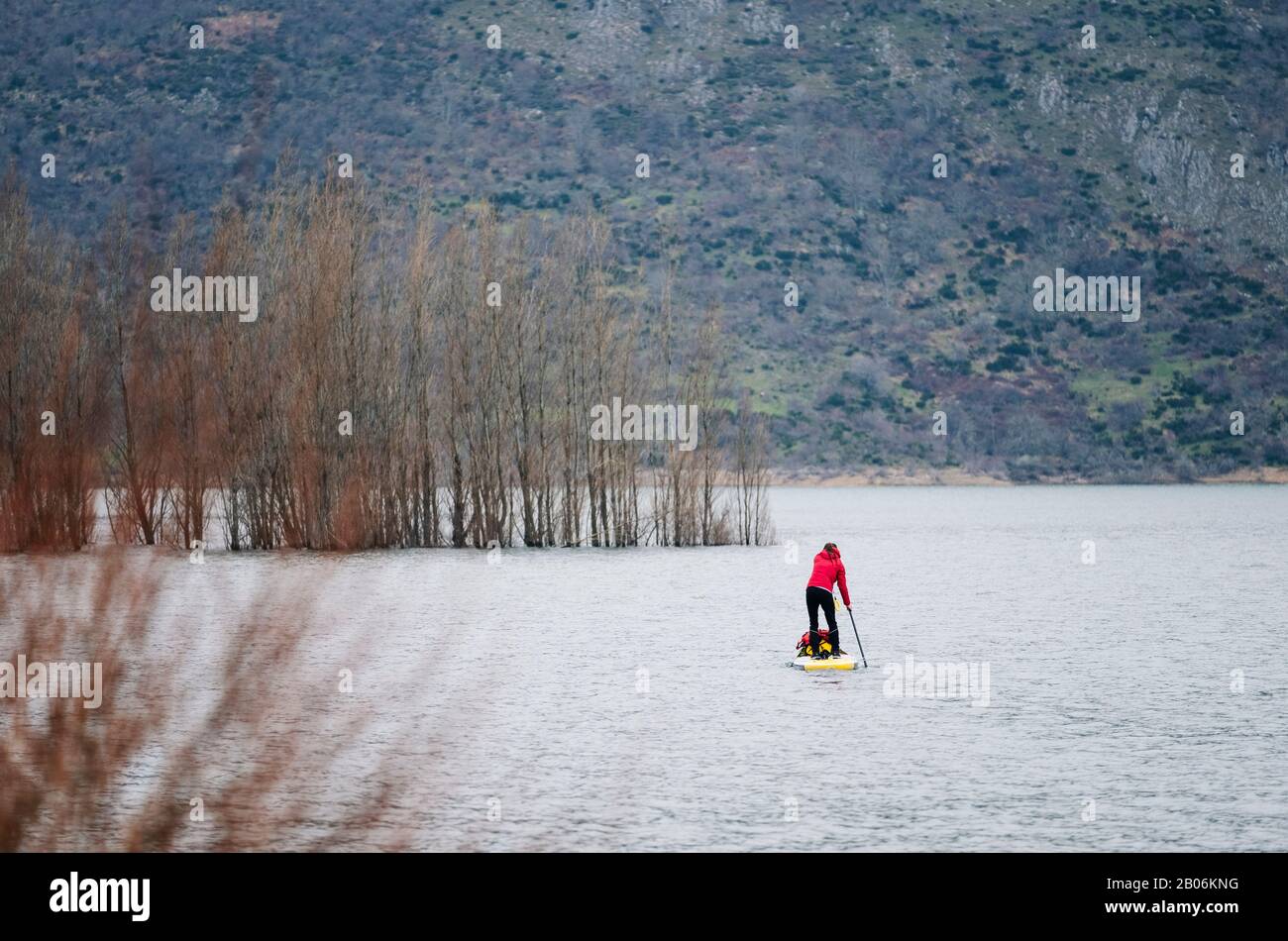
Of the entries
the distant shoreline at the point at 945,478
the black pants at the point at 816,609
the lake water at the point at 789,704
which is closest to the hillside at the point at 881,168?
the distant shoreline at the point at 945,478

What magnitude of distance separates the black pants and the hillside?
8141 centimetres

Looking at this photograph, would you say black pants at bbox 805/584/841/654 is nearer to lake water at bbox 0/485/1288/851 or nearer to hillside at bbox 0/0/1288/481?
lake water at bbox 0/485/1288/851

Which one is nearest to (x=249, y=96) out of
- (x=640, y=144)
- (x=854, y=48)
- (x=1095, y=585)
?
(x=1095, y=585)

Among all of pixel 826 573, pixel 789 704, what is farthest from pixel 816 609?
pixel 789 704

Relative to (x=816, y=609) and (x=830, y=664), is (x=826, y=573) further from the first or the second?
(x=830, y=664)

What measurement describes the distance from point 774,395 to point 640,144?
40.3m

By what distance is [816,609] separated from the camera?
1900 centimetres

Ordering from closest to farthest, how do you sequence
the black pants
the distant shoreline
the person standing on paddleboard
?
the person standing on paddleboard
the black pants
the distant shoreline

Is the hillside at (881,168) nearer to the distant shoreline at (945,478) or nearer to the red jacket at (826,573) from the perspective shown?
the distant shoreline at (945,478)

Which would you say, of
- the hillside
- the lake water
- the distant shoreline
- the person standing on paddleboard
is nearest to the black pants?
the person standing on paddleboard

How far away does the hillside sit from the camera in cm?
11850

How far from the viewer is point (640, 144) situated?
474 ft

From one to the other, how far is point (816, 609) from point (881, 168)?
13285 centimetres

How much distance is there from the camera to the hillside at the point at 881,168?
4665 inches
